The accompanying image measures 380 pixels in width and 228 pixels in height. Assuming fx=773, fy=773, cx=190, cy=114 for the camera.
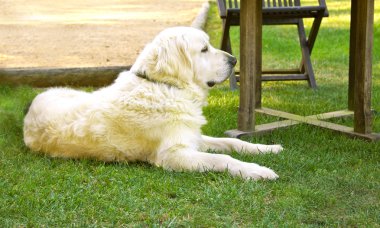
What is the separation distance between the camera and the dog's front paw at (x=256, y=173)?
485cm

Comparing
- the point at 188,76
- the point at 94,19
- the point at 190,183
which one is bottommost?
the point at 94,19

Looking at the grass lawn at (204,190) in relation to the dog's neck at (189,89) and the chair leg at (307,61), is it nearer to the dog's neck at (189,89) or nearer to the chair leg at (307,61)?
the dog's neck at (189,89)

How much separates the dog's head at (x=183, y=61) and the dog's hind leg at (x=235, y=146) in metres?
0.44

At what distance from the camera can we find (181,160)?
5.11 m

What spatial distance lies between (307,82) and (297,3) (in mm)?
968

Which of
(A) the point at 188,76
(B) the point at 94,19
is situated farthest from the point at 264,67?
(B) the point at 94,19

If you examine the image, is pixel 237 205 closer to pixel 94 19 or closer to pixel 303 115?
pixel 303 115

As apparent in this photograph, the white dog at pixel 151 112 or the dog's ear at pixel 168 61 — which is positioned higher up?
the dog's ear at pixel 168 61

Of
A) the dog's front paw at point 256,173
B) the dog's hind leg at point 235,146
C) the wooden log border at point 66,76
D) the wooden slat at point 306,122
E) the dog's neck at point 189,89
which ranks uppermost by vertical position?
the dog's neck at point 189,89

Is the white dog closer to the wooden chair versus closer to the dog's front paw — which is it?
the dog's front paw

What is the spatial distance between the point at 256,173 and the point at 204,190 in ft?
1.37

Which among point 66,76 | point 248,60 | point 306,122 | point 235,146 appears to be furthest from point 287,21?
point 235,146

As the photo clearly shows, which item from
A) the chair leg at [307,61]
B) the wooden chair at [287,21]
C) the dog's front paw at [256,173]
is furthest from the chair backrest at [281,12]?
the dog's front paw at [256,173]

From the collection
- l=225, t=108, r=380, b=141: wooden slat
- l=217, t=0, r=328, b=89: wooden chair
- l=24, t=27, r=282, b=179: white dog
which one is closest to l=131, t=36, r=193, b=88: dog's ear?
l=24, t=27, r=282, b=179: white dog
